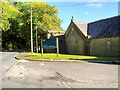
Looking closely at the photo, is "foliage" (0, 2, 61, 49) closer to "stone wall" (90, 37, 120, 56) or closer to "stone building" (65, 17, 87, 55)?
"stone building" (65, 17, 87, 55)

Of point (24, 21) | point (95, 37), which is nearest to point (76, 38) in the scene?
point (95, 37)

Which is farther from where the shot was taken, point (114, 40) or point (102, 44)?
point (102, 44)

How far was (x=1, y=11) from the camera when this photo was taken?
64312 millimetres

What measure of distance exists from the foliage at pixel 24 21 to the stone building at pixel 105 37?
→ 18.3 meters

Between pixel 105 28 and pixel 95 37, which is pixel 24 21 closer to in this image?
pixel 95 37

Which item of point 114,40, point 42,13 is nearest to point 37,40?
point 42,13

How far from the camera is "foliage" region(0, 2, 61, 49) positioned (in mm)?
63531

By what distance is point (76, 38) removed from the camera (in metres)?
49.7

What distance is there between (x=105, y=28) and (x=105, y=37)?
3.31 m

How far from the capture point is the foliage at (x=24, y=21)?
63.5 metres

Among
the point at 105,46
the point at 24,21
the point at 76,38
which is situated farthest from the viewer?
the point at 24,21

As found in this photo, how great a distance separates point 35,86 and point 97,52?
3165cm

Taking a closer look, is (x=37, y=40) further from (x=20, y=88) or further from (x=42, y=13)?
(x=20, y=88)

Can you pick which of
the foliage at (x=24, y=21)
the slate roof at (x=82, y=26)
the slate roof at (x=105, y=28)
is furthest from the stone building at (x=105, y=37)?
the foliage at (x=24, y=21)
